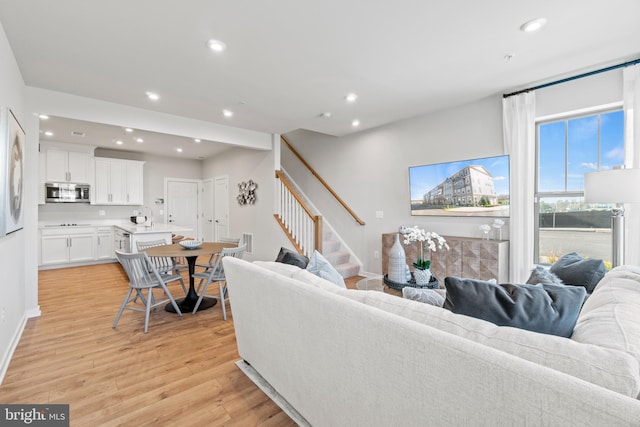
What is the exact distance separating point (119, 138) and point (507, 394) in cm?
694

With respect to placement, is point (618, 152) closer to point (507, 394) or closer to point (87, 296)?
point (507, 394)

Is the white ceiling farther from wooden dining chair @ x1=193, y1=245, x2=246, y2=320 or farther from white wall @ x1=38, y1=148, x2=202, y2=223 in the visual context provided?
white wall @ x1=38, y1=148, x2=202, y2=223

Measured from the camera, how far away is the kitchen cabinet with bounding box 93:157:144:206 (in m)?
6.42

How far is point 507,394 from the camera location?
0.76m

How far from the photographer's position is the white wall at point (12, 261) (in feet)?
7.34

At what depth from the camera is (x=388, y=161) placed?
497cm

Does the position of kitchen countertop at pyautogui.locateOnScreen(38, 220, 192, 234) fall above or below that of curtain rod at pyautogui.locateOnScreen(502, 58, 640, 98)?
below

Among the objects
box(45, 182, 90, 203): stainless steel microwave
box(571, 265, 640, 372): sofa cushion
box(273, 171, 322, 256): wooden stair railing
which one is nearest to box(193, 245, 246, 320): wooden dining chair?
box(273, 171, 322, 256): wooden stair railing

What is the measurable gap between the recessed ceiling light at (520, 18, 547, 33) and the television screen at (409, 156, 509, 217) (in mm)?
1609

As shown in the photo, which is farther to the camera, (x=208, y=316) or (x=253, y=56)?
(x=208, y=316)

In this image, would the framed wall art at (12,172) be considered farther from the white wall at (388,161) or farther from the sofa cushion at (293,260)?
the white wall at (388,161)

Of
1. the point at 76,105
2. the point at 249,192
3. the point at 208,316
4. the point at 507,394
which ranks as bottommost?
the point at 208,316

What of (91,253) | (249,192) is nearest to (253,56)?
(249,192)

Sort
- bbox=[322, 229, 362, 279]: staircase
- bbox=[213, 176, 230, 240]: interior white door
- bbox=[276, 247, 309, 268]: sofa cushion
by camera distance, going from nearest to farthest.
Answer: bbox=[276, 247, 309, 268]: sofa cushion < bbox=[322, 229, 362, 279]: staircase < bbox=[213, 176, 230, 240]: interior white door
